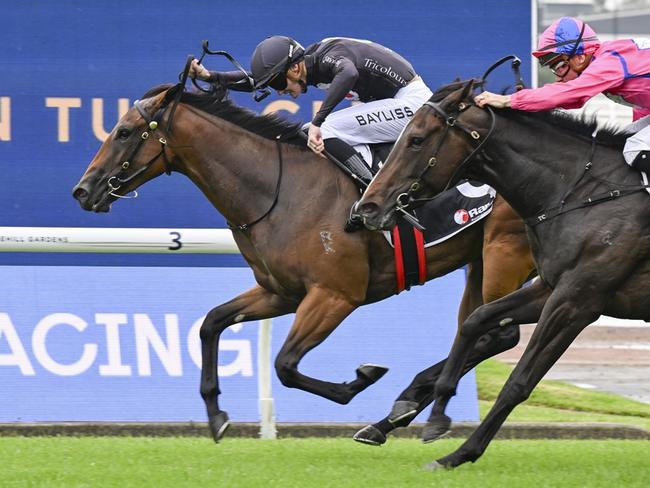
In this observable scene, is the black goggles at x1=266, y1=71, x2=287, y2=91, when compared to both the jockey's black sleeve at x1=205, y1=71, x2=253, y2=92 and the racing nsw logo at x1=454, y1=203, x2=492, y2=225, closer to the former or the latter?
the jockey's black sleeve at x1=205, y1=71, x2=253, y2=92

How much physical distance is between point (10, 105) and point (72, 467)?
135 inches

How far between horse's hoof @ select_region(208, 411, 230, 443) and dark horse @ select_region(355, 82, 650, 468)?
3.54ft

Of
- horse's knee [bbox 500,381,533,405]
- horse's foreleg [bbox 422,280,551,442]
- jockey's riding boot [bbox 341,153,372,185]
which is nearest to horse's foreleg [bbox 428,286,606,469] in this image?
horse's knee [bbox 500,381,533,405]

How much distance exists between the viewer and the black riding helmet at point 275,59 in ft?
22.8

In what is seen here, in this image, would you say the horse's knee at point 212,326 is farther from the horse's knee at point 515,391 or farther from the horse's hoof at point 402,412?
the horse's knee at point 515,391

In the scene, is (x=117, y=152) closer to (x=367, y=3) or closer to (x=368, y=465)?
(x=368, y=465)

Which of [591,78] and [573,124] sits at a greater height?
[591,78]

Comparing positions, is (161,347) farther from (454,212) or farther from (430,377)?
(454,212)

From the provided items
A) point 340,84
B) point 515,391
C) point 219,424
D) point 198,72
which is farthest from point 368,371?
point 198,72

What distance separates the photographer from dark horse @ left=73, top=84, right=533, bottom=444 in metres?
6.71

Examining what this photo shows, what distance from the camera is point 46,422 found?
762cm

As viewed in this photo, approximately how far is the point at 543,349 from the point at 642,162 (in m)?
0.90

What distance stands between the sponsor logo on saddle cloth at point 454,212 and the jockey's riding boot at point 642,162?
42.5 inches

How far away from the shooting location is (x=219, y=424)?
6.68 meters
